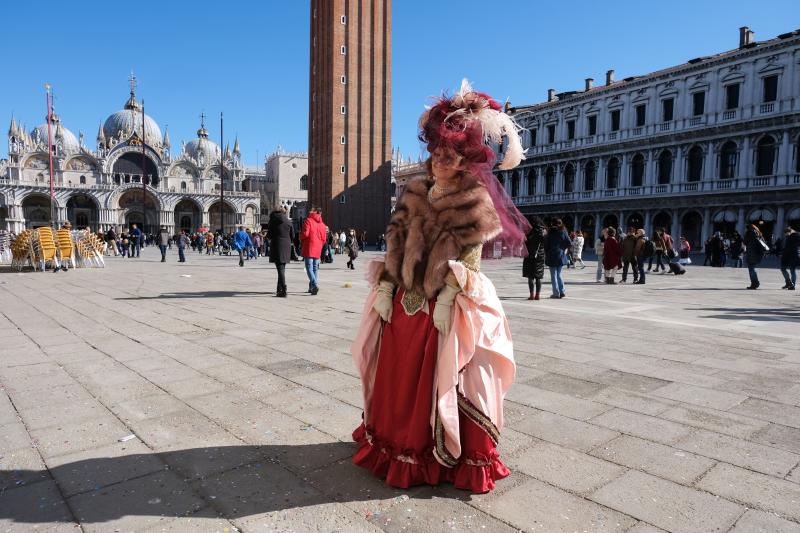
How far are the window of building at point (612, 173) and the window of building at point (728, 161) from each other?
6228 millimetres

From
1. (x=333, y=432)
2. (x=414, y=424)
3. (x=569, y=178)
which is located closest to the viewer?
(x=414, y=424)

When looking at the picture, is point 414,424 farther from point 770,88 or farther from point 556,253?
point 770,88

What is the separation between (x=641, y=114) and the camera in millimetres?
32219

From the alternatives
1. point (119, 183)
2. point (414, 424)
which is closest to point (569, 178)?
point (414, 424)

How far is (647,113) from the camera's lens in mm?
31703

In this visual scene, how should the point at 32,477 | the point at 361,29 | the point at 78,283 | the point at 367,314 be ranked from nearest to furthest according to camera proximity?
the point at 32,477, the point at 367,314, the point at 78,283, the point at 361,29

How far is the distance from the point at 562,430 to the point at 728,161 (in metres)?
31.6

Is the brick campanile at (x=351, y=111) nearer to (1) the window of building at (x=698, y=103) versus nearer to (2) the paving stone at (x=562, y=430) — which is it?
(1) the window of building at (x=698, y=103)

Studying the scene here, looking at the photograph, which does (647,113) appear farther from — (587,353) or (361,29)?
(587,353)

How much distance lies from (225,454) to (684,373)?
3.57m

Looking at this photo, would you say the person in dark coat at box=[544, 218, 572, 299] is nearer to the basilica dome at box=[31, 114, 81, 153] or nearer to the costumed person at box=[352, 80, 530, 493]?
the costumed person at box=[352, 80, 530, 493]

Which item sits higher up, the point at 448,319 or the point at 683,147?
the point at 683,147

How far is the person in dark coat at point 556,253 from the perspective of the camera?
30.2 feet

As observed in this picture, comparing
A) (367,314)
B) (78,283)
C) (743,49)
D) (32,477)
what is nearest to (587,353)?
(367,314)
